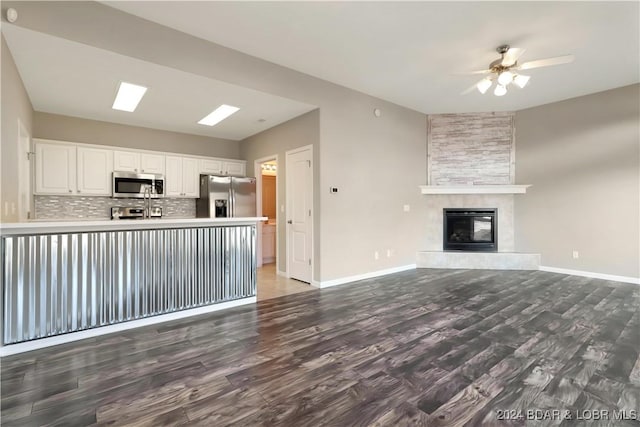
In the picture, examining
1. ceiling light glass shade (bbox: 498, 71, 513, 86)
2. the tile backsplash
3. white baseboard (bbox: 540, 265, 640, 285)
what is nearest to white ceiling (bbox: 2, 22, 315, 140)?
the tile backsplash

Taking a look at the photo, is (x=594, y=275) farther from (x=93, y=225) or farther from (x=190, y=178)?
(x=190, y=178)

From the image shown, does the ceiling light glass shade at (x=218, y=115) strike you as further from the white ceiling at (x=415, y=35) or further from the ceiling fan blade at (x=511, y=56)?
the ceiling fan blade at (x=511, y=56)

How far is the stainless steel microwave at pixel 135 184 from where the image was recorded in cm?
516

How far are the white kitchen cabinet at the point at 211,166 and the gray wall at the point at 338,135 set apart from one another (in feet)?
8.89

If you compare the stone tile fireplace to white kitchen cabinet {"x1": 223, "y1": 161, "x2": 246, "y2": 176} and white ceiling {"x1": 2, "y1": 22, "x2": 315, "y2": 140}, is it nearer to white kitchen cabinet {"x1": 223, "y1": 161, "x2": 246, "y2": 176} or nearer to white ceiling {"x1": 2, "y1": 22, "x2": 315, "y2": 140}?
white ceiling {"x1": 2, "y1": 22, "x2": 315, "y2": 140}

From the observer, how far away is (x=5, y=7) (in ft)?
7.95

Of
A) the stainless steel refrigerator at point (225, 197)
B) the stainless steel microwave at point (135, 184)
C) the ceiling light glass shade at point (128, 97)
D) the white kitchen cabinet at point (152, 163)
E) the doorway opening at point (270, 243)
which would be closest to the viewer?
the ceiling light glass shade at point (128, 97)

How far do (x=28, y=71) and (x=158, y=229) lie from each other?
2326 millimetres

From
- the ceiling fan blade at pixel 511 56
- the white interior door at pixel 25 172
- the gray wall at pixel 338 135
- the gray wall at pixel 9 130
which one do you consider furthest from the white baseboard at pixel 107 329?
the ceiling fan blade at pixel 511 56

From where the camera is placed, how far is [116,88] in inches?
149

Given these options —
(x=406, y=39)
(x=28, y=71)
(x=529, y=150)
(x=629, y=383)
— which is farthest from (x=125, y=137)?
(x=529, y=150)

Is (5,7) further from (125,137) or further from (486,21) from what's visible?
(486,21)

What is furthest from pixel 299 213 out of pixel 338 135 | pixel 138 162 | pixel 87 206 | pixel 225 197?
pixel 87 206

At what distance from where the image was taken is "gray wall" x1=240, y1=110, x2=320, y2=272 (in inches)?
180
